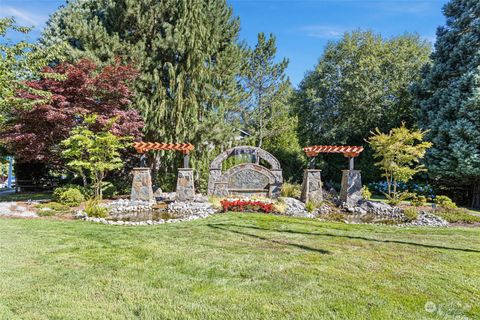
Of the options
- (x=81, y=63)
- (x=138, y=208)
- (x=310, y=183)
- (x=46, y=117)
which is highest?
(x=81, y=63)

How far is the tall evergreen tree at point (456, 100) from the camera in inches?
396

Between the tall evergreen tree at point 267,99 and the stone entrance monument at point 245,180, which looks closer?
the stone entrance monument at point 245,180

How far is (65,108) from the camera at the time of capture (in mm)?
8984

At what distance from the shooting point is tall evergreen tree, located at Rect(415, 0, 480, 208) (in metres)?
10.0

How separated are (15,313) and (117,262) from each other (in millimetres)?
1324

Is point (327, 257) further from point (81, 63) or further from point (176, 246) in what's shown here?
point (81, 63)

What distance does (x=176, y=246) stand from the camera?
4391 mm

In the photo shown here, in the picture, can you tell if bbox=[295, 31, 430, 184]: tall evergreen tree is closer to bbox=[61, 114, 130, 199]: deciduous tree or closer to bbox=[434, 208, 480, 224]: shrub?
bbox=[434, 208, 480, 224]: shrub

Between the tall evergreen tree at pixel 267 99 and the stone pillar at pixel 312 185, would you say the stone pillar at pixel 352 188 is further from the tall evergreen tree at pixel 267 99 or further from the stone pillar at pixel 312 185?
the tall evergreen tree at pixel 267 99

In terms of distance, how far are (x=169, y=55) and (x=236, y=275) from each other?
1046 centimetres

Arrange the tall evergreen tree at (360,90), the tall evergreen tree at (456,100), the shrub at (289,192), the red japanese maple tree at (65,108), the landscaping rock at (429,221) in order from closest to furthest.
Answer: the landscaping rock at (429,221) < the red japanese maple tree at (65,108) < the tall evergreen tree at (456,100) < the shrub at (289,192) < the tall evergreen tree at (360,90)

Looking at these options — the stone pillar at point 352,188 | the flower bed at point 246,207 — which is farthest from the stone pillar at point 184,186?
the stone pillar at point 352,188

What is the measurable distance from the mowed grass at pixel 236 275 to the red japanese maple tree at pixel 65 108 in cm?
479

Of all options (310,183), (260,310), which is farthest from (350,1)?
(260,310)
